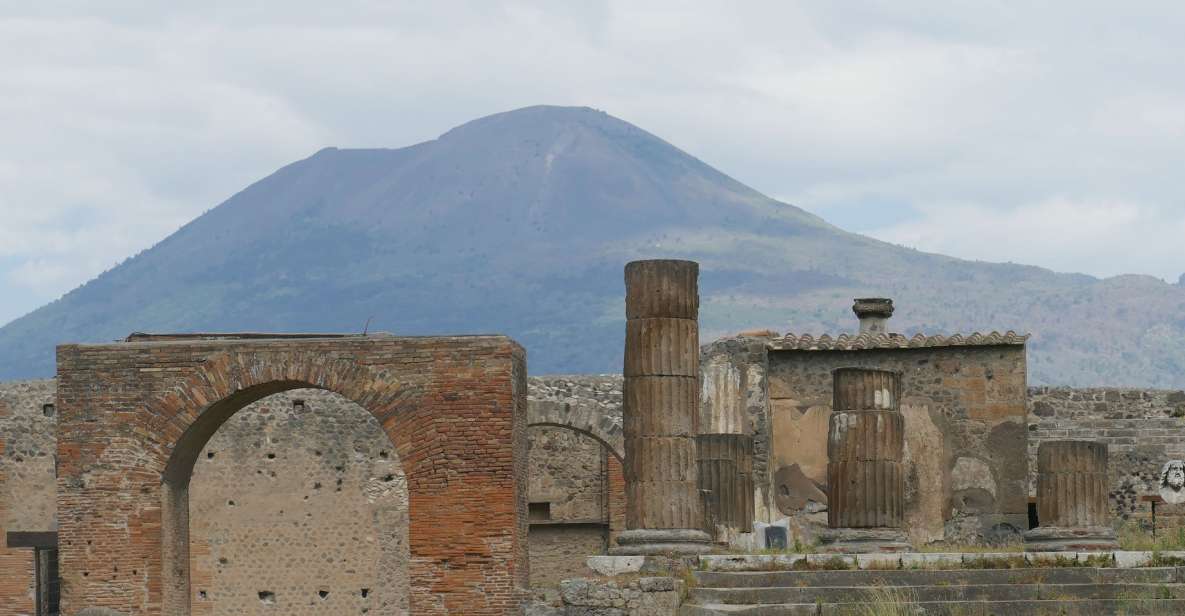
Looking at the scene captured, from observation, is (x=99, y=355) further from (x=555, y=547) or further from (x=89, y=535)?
(x=555, y=547)

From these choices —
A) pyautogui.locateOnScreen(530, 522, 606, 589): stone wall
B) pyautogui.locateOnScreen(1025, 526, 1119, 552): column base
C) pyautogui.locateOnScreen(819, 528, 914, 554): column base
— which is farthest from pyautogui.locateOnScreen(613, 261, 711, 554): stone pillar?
pyautogui.locateOnScreen(530, 522, 606, 589): stone wall

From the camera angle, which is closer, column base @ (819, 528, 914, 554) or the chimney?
column base @ (819, 528, 914, 554)

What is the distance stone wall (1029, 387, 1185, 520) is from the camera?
27.1m

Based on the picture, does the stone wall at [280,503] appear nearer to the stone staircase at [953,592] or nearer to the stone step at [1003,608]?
the stone staircase at [953,592]

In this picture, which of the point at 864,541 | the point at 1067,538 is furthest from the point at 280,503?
the point at 1067,538

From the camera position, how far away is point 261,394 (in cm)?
2230

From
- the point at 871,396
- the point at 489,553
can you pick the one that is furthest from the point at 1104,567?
the point at 489,553

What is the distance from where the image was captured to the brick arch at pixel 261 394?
21.0m

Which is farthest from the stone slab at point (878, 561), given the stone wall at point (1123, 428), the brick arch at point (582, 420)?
the brick arch at point (582, 420)

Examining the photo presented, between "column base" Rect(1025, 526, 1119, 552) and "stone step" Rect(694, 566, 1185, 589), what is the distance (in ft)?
8.58

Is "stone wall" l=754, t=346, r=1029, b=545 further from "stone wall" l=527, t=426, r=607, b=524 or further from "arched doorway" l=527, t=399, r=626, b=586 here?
"stone wall" l=527, t=426, r=607, b=524

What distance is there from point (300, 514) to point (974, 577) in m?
12.7

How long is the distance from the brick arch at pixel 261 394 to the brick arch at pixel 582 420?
5.56 m

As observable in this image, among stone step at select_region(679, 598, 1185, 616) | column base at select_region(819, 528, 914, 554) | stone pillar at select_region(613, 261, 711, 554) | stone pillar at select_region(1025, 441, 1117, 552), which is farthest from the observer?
stone pillar at select_region(1025, 441, 1117, 552)
